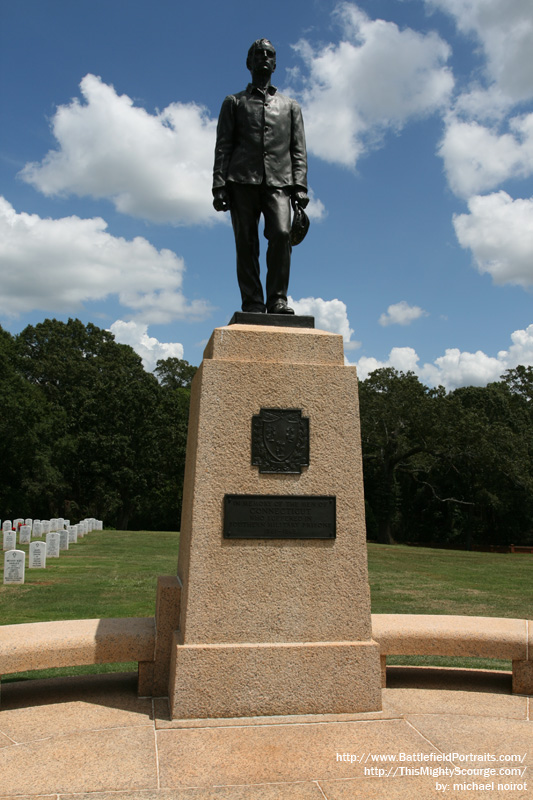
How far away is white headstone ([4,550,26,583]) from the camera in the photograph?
40.7 ft

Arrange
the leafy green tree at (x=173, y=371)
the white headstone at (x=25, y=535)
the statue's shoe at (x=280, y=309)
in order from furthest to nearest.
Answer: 1. the leafy green tree at (x=173, y=371)
2. the white headstone at (x=25, y=535)
3. the statue's shoe at (x=280, y=309)

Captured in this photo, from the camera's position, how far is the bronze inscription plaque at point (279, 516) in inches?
167

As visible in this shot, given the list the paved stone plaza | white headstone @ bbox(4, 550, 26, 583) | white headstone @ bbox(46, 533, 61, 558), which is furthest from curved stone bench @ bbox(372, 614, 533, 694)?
white headstone @ bbox(46, 533, 61, 558)

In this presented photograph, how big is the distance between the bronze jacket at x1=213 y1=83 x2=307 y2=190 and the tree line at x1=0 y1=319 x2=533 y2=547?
97.3ft

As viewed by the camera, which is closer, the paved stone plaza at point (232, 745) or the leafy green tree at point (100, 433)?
the paved stone plaza at point (232, 745)

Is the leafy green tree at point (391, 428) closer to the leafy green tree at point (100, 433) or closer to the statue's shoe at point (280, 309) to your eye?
the leafy green tree at point (100, 433)

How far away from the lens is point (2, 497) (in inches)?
1389

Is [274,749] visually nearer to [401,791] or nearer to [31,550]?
[401,791]

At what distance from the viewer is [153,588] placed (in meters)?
11.9

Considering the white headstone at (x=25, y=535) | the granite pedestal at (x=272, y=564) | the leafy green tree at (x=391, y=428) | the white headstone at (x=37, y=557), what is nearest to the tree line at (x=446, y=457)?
the leafy green tree at (x=391, y=428)

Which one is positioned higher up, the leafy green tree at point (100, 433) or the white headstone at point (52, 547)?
the leafy green tree at point (100, 433)

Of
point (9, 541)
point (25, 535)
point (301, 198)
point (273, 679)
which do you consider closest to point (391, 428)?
point (25, 535)

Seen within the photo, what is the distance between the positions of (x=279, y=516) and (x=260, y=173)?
9.18ft

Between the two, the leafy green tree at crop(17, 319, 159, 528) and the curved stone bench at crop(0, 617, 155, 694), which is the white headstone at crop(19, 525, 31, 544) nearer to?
the leafy green tree at crop(17, 319, 159, 528)
